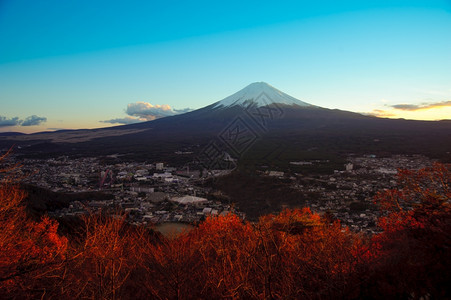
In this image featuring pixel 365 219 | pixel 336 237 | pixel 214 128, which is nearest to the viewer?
pixel 336 237

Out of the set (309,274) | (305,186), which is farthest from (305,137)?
(309,274)

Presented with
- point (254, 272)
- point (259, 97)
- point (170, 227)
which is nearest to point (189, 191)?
point (170, 227)

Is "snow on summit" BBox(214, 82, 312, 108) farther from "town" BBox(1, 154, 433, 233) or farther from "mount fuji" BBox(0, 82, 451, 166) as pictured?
"town" BBox(1, 154, 433, 233)

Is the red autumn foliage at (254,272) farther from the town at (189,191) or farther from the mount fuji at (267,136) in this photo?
the mount fuji at (267,136)

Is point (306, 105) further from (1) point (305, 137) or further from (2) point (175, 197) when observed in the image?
(2) point (175, 197)

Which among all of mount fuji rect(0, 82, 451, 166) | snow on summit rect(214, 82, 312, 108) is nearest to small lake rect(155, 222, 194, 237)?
mount fuji rect(0, 82, 451, 166)

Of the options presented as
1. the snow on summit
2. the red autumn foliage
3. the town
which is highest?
the snow on summit

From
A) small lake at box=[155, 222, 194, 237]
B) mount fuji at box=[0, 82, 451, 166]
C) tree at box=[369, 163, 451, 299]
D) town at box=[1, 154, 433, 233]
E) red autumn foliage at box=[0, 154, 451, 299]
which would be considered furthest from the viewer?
mount fuji at box=[0, 82, 451, 166]
